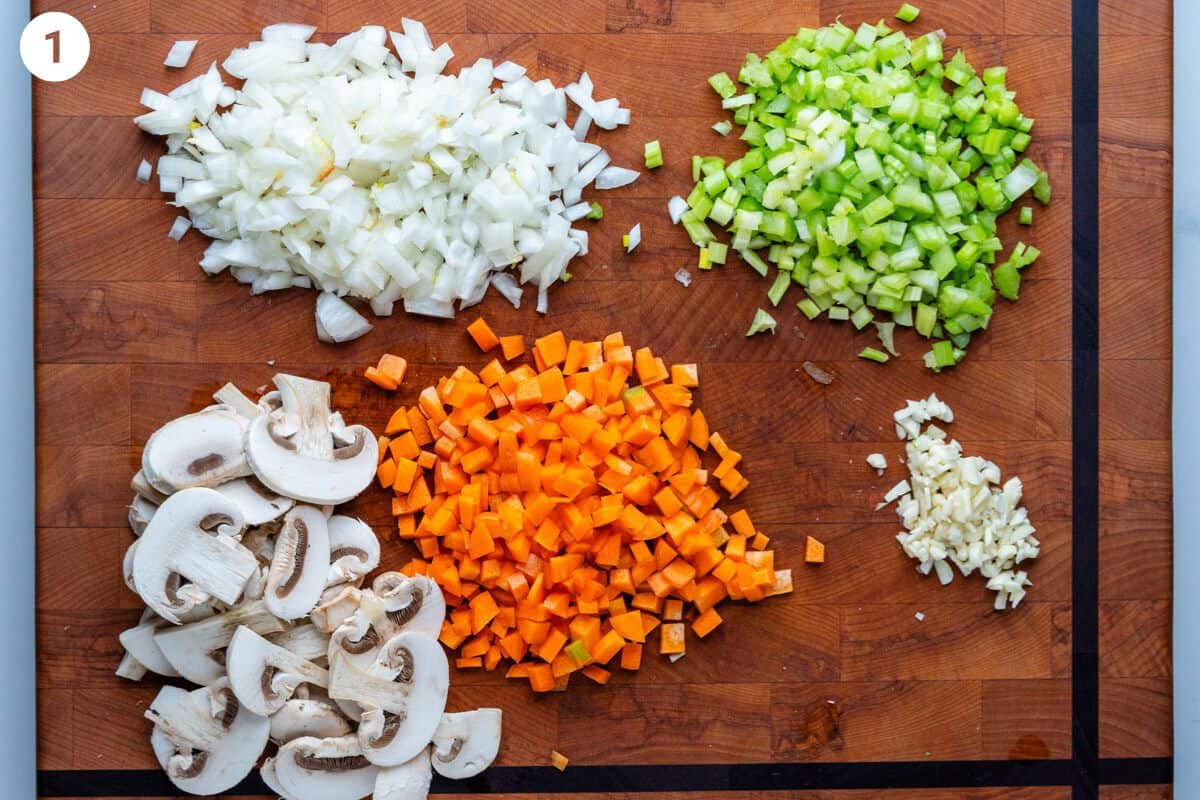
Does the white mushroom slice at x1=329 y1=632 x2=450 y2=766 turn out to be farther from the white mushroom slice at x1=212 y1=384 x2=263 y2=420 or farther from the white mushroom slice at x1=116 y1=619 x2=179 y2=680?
the white mushroom slice at x1=212 y1=384 x2=263 y2=420

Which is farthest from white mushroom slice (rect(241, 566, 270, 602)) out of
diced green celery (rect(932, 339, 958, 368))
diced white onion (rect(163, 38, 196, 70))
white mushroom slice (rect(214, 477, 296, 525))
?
diced green celery (rect(932, 339, 958, 368))

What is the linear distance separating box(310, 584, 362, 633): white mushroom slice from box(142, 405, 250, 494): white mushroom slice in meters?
0.34

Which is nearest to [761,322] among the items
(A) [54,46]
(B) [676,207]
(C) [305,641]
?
(B) [676,207]

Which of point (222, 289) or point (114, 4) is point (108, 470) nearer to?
point (222, 289)

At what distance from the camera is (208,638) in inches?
86.9

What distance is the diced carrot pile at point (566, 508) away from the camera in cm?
225

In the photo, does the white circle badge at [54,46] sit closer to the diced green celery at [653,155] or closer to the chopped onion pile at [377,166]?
the chopped onion pile at [377,166]

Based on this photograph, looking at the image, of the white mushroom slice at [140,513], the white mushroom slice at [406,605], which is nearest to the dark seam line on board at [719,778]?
the white mushroom slice at [406,605]

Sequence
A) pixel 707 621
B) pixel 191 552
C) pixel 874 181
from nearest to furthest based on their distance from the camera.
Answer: pixel 191 552 → pixel 874 181 → pixel 707 621

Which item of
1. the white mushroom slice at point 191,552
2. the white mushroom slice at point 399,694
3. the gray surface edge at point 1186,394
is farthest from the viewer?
the gray surface edge at point 1186,394

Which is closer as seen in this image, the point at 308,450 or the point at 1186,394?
the point at 308,450

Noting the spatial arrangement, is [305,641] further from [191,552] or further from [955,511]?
[955,511]

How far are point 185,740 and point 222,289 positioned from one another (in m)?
1.07

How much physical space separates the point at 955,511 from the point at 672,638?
2.45ft
